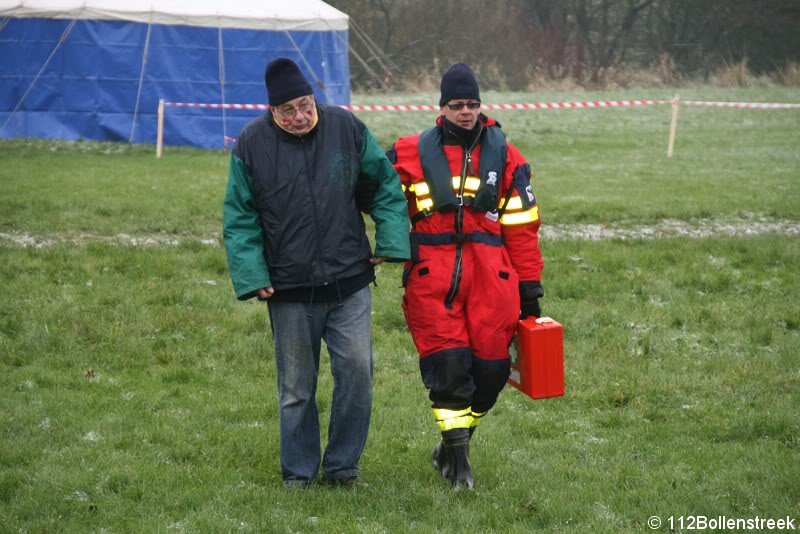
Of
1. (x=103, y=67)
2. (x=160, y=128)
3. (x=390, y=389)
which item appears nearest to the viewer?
(x=390, y=389)

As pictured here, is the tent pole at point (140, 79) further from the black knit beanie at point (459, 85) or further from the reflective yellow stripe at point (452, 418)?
the reflective yellow stripe at point (452, 418)

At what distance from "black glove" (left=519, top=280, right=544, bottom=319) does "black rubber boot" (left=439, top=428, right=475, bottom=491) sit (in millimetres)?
659

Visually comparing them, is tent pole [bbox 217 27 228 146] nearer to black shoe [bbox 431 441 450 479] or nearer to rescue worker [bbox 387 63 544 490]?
black shoe [bbox 431 441 450 479]

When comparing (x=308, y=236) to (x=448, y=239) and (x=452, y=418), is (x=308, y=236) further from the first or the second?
(x=452, y=418)

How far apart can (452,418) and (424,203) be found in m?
1.05

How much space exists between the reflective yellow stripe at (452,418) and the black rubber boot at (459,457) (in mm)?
24

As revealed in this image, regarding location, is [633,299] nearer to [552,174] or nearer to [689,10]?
[552,174]

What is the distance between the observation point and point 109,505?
18.3ft

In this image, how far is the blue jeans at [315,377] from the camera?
5660 millimetres

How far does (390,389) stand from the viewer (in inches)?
308

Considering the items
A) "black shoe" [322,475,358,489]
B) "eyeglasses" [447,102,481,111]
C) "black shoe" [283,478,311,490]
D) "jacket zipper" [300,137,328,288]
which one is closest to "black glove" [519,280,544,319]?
"eyeglasses" [447,102,481,111]

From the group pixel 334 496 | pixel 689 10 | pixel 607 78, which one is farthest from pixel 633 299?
pixel 689 10

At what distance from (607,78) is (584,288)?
35021mm

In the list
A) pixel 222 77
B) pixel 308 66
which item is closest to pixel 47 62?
pixel 222 77
